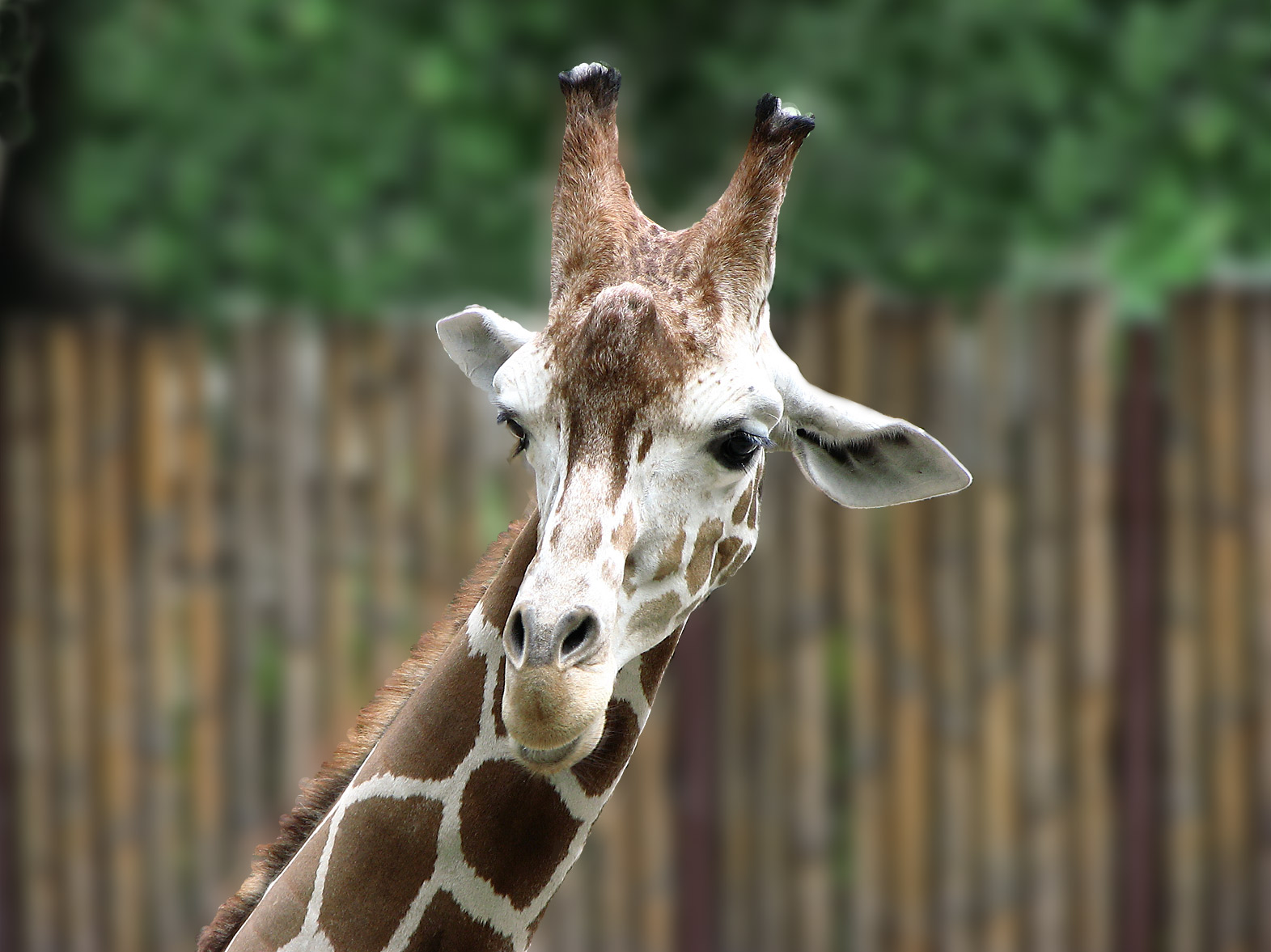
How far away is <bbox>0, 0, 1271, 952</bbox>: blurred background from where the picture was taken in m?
4.86

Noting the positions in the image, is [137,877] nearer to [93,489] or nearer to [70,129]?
[93,489]

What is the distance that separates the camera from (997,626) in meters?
4.89

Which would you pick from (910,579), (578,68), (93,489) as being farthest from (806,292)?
(578,68)

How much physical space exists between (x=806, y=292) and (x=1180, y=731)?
256cm

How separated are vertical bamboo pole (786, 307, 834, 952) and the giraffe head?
2656 mm

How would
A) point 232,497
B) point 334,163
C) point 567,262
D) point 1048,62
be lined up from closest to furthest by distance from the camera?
point 567,262
point 232,497
point 1048,62
point 334,163

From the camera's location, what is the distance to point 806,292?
6.51 metres

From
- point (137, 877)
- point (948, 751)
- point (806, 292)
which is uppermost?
point (806, 292)

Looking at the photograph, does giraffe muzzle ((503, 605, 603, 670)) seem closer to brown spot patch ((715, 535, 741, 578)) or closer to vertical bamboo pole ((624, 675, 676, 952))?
brown spot patch ((715, 535, 741, 578))

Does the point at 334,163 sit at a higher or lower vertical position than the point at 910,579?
higher

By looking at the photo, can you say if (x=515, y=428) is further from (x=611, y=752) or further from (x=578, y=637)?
(x=611, y=752)

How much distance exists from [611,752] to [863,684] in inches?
113

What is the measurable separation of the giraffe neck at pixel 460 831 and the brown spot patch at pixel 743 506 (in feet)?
0.87

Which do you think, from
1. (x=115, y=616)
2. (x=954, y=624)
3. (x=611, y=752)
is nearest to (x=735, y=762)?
(x=954, y=624)
